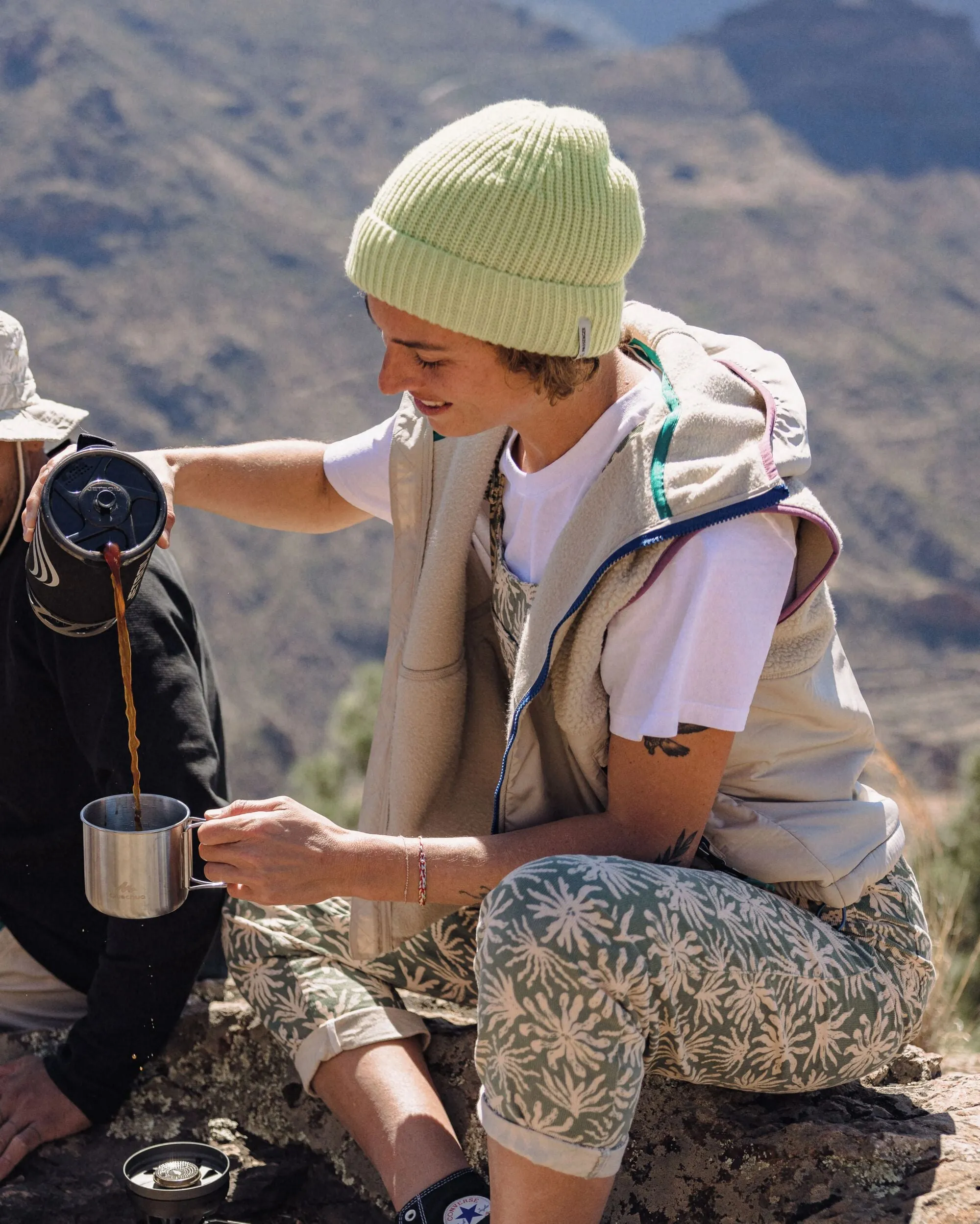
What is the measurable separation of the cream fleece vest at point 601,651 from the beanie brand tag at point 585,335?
0.14 meters

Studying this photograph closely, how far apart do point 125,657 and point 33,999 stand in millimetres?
901

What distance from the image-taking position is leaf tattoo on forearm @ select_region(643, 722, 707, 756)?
1959mm

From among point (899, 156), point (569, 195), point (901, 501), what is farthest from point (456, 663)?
point (899, 156)

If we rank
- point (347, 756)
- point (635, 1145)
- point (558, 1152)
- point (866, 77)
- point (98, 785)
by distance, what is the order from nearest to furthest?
point (558, 1152)
point (635, 1145)
point (98, 785)
point (347, 756)
point (866, 77)

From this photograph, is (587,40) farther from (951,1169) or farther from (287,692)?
(951,1169)

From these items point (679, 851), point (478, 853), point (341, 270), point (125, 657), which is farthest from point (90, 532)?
point (341, 270)

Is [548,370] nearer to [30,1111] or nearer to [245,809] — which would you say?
[245,809]

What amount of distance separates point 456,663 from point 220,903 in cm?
59

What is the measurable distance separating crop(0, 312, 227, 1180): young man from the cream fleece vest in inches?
13.2

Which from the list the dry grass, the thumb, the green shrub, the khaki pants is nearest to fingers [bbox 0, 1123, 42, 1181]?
the khaki pants

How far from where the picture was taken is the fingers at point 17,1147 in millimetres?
2412

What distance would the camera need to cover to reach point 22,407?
254cm

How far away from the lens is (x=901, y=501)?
204 feet

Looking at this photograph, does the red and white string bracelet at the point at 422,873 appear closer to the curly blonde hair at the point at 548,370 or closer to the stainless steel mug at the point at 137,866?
the stainless steel mug at the point at 137,866
